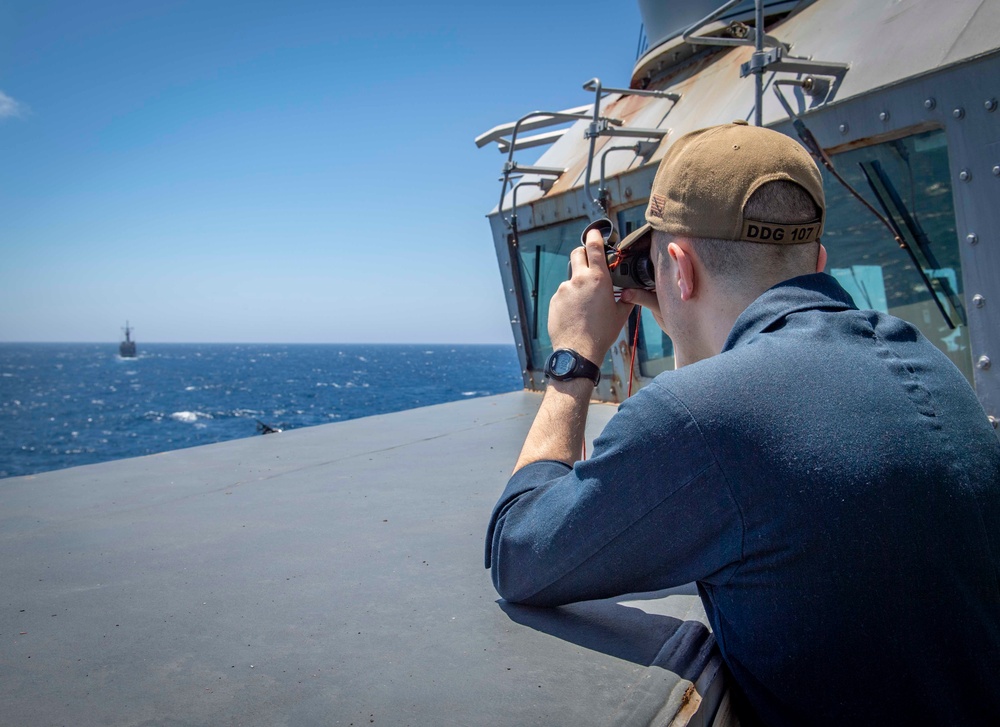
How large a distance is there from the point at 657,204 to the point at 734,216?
184 millimetres

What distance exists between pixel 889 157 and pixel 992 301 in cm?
79

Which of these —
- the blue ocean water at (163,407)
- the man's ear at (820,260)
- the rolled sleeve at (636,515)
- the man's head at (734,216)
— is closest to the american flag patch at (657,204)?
the man's head at (734,216)

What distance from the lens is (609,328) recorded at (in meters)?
1.78

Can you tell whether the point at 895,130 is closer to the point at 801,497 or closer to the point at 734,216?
the point at 734,216

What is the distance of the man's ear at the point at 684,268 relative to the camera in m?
1.48

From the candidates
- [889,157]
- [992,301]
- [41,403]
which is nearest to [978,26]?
[889,157]

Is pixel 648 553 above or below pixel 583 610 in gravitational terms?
above

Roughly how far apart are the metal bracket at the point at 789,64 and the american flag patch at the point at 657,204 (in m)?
2.36

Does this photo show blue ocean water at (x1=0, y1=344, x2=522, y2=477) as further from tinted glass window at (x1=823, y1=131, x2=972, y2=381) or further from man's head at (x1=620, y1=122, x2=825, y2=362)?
man's head at (x1=620, y1=122, x2=825, y2=362)

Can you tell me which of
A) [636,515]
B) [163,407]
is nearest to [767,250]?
[636,515]

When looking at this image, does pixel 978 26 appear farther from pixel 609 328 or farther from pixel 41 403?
pixel 41 403

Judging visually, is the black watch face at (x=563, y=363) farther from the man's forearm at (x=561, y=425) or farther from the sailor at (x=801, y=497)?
the sailor at (x=801, y=497)

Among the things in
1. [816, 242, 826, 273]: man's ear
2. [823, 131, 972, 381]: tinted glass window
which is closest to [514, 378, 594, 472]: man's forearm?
[816, 242, 826, 273]: man's ear

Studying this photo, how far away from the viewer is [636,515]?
1.26 meters
